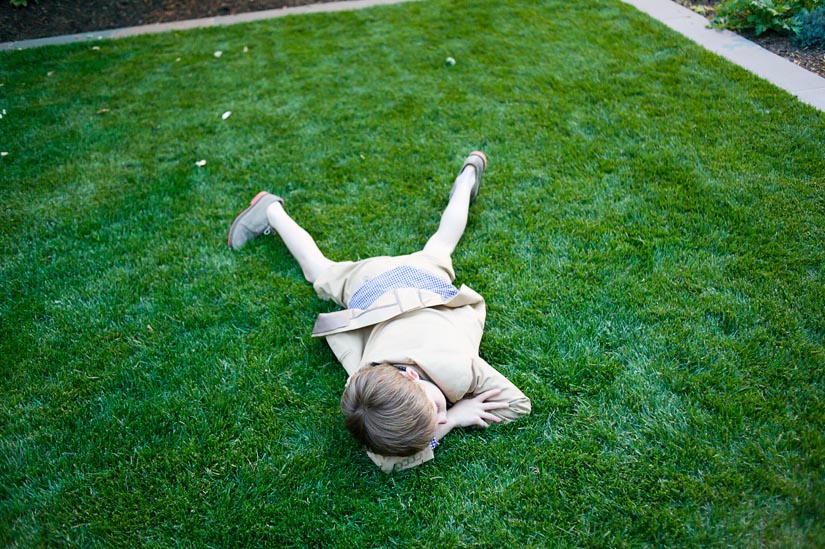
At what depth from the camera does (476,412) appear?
262 cm

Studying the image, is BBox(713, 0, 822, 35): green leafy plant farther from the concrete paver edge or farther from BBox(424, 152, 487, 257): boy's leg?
the concrete paver edge

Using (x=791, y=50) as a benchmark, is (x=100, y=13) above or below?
below

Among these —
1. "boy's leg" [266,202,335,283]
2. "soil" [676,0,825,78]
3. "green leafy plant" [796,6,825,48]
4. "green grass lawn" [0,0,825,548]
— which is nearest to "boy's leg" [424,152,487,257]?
"green grass lawn" [0,0,825,548]

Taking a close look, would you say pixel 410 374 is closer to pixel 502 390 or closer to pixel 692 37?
pixel 502 390

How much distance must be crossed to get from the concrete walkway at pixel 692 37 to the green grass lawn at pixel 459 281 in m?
0.28

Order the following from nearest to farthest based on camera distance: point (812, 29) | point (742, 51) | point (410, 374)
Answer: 1. point (410, 374)
2. point (812, 29)
3. point (742, 51)

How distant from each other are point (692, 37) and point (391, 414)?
5.16 m

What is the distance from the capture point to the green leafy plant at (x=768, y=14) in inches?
201

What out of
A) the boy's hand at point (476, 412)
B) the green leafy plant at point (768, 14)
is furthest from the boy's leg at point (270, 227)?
the green leafy plant at point (768, 14)

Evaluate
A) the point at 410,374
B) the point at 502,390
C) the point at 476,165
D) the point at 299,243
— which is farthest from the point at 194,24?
the point at 502,390

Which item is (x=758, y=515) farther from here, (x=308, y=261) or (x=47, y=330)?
(x=47, y=330)

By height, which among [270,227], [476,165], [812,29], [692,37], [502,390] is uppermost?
[812,29]

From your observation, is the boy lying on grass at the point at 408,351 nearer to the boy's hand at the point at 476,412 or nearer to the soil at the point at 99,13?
the boy's hand at the point at 476,412

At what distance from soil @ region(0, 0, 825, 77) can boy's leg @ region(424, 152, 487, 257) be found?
516cm
